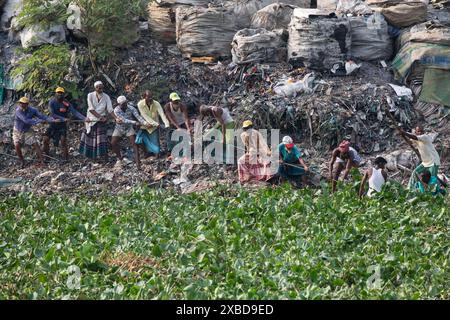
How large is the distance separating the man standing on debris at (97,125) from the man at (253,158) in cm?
193

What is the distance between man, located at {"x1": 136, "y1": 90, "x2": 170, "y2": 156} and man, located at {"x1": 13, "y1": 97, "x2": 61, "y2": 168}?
1128 mm

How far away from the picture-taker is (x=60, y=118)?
57.3ft

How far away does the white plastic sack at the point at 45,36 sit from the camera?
1861 cm

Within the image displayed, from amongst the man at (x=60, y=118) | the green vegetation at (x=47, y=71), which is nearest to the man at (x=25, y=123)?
the man at (x=60, y=118)

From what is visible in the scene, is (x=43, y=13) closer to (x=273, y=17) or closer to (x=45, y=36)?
(x=45, y=36)

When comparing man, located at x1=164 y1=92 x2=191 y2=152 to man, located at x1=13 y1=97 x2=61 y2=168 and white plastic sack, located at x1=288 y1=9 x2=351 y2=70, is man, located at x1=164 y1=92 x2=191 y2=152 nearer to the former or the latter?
man, located at x1=13 y1=97 x2=61 y2=168

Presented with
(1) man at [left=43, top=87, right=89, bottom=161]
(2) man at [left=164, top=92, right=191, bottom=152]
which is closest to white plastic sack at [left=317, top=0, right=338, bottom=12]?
(2) man at [left=164, top=92, right=191, bottom=152]

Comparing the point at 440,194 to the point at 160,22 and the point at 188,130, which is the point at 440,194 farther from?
the point at 160,22

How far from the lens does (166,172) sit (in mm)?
17000

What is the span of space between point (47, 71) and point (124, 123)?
154 cm

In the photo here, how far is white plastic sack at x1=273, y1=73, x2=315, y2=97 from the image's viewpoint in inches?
711
